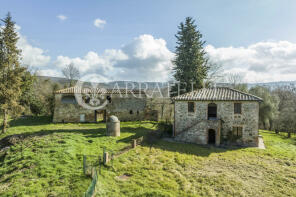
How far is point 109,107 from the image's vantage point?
2536 cm

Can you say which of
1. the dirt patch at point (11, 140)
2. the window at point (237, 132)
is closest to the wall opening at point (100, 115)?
the dirt patch at point (11, 140)

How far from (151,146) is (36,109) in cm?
2660

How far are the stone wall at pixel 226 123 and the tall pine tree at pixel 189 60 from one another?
305 inches

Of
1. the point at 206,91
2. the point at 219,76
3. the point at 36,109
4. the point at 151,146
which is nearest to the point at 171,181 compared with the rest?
the point at 151,146

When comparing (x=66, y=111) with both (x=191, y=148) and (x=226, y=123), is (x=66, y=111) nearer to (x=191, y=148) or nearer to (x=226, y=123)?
(x=191, y=148)

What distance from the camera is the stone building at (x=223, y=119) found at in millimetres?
16500

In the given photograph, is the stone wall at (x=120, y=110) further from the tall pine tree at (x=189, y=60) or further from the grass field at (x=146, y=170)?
the grass field at (x=146, y=170)

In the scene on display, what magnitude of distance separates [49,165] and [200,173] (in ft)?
31.2

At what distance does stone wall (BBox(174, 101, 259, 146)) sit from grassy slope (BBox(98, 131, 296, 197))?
202 cm

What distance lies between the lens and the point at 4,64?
17.9 meters

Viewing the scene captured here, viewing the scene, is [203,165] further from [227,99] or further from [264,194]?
[227,99]

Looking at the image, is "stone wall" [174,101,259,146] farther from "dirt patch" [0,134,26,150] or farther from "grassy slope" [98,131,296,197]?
"dirt patch" [0,134,26,150]

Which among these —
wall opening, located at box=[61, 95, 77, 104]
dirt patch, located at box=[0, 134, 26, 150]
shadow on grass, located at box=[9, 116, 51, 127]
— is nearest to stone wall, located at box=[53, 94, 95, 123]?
wall opening, located at box=[61, 95, 77, 104]

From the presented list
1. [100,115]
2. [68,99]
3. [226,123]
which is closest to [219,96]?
[226,123]
